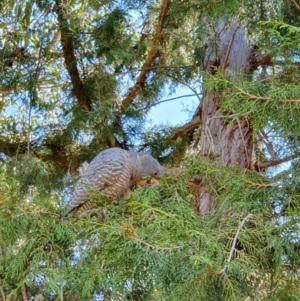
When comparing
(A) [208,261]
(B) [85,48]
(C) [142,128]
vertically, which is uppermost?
(B) [85,48]

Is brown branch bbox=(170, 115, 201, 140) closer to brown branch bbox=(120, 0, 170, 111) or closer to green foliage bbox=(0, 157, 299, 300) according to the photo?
brown branch bbox=(120, 0, 170, 111)

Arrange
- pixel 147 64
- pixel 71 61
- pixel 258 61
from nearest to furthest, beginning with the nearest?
pixel 258 61
pixel 71 61
pixel 147 64

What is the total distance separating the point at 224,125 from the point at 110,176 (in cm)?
68

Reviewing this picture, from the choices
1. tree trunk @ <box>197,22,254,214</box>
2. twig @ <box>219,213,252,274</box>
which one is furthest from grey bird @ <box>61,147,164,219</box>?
twig @ <box>219,213,252,274</box>

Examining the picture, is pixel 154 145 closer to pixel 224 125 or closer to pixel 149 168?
pixel 224 125

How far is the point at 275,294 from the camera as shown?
65.1 inches

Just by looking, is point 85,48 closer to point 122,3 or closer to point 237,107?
point 122,3

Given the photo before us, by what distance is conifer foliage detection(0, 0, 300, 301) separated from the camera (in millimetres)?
1570

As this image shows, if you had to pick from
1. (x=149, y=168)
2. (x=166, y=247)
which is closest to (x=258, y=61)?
(x=149, y=168)

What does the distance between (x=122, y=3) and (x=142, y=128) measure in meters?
0.71

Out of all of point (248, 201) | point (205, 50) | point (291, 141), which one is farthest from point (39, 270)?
point (205, 50)

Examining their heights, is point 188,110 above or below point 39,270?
above

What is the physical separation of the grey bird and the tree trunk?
0.33m

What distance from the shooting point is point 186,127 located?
123 inches
